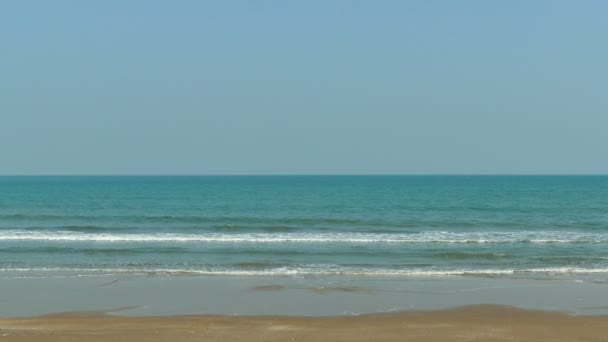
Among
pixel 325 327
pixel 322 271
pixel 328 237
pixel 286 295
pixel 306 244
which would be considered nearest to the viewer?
pixel 325 327

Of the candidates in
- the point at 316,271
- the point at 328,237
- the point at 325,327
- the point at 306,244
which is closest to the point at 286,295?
the point at 325,327

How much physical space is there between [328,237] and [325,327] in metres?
16.5

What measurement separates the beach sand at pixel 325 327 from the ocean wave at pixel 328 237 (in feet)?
45.2

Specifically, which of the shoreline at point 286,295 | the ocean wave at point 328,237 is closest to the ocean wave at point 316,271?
the shoreline at point 286,295

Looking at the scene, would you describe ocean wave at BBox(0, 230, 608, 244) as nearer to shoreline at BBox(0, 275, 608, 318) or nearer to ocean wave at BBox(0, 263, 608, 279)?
ocean wave at BBox(0, 263, 608, 279)

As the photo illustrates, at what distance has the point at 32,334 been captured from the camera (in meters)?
11.8

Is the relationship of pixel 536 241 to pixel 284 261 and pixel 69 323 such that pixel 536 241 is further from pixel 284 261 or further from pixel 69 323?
pixel 69 323

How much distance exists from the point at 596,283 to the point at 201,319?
10.3 m

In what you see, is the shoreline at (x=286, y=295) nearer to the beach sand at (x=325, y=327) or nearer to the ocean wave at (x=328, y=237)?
the beach sand at (x=325, y=327)

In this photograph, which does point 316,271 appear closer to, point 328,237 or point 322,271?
point 322,271

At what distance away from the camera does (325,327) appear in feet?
41.5

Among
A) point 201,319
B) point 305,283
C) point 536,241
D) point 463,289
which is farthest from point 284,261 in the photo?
point 536,241

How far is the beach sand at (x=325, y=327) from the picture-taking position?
464 inches

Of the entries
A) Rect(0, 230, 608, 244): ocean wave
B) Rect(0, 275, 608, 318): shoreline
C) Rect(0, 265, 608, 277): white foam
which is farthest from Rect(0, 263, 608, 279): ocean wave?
Rect(0, 230, 608, 244): ocean wave
